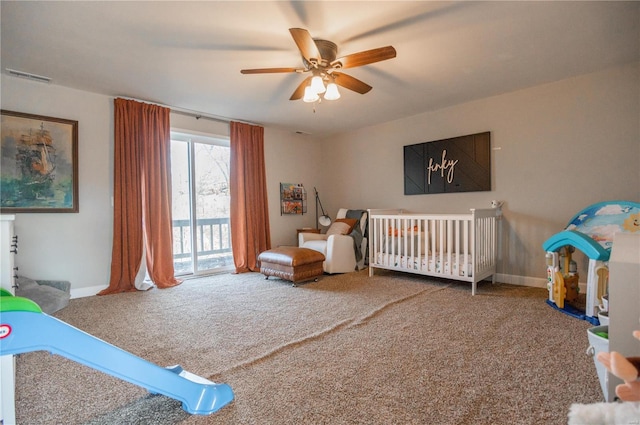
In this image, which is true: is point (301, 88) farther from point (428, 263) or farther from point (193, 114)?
point (428, 263)

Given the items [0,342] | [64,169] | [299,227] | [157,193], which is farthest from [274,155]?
[0,342]

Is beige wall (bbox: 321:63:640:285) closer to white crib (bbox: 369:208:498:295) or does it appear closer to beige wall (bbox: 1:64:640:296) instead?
beige wall (bbox: 1:64:640:296)

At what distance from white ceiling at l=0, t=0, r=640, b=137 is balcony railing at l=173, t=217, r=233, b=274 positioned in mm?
1719

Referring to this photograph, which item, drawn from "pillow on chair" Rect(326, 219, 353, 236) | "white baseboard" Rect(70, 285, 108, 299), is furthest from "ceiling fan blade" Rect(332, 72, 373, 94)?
"white baseboard" Rect(70, 285, 108, 299)

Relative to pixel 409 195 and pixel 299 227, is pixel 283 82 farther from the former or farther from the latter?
pixel 299 227

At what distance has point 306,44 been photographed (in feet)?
6.38

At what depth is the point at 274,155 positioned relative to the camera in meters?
4.85

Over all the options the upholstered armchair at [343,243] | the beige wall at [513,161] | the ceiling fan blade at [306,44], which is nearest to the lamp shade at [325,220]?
the upholstered armchair at [343,243]

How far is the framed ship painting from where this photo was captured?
2822 mm

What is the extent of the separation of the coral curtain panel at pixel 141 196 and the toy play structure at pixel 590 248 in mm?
3995

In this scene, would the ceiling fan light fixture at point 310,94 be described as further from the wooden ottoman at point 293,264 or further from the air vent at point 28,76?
the air vent at point 28,76

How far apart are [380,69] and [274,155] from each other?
2.50 metres

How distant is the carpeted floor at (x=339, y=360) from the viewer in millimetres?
1265

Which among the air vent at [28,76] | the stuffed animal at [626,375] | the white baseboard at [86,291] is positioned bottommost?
the white baseboard at [86,291]
